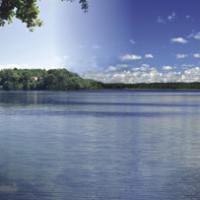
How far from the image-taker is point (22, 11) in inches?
1190

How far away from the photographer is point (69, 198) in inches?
964

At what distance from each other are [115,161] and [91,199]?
38.5 feet

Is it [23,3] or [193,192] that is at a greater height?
[23,3]

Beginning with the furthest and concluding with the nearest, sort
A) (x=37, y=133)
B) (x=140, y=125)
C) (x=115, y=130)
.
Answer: (x=140, y=125)
(x=115, y=130)
(x=37, y=133)

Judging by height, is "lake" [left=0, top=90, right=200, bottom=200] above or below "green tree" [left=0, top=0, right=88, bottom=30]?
below

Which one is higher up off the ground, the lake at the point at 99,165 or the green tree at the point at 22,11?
the green tree at the point at 22,11

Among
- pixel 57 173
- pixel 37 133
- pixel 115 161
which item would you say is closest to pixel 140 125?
pixel 37 133

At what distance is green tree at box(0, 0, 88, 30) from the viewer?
29.1 m

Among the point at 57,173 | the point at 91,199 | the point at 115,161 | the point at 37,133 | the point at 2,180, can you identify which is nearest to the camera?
the point at 91,199

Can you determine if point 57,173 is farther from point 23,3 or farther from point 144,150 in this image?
point 144,150

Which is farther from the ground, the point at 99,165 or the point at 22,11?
the point at 22,11

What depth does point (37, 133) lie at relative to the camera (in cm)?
5603

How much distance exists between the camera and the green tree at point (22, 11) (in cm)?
2914

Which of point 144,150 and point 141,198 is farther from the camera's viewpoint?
point 144,150
